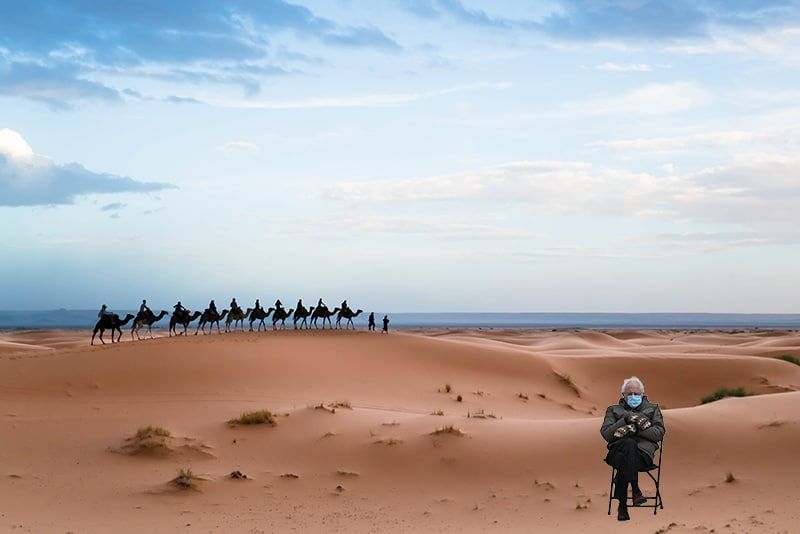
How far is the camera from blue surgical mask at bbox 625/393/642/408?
30.3 feet

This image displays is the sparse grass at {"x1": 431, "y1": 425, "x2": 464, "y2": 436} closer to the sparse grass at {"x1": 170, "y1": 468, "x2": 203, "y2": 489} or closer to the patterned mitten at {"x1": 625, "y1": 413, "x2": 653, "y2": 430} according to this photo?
the sparse grass at {"x1": 170, "y1": 468, "x2": 203, "y2": 489}

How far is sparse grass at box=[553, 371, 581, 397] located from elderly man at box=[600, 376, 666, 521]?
2588 centimetres

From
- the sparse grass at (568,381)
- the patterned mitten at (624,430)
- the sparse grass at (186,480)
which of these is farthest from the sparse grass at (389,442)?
the sparse grass at (568,381)

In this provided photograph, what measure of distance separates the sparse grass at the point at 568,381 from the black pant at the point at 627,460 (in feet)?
84.5

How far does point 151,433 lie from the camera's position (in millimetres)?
19406

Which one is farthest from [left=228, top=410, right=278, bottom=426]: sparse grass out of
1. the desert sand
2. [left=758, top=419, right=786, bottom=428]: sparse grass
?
[left=758, top=419, right=786, bottom=428]: sparse grass

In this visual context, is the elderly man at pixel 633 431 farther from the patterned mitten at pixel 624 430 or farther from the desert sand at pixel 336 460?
the desert sand at pixel 336 460

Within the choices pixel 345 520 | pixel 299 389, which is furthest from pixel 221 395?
pixel 345 520

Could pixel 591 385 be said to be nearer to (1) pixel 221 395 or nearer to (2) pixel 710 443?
(1) pixel 221 395

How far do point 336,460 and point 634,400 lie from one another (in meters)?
9.76

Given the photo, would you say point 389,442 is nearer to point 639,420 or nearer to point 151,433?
point 151,433

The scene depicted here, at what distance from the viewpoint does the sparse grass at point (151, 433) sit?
19.3 metres

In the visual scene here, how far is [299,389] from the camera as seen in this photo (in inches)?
1112

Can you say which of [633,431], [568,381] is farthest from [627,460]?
[568,381]
